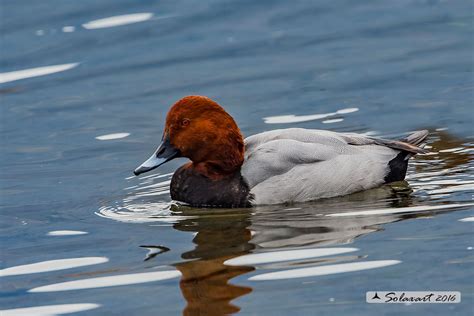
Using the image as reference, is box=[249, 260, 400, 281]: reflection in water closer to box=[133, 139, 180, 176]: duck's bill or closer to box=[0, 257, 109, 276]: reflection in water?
box=[0, 257, 109, 276]: reflection in water

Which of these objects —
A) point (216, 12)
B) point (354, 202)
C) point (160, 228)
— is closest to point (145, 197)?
point (160, 228)

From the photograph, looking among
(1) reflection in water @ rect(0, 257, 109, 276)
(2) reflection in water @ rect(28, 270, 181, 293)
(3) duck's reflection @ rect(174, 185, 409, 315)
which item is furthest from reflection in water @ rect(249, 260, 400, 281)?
(1) reflection in water @ rect(0, 257, 109, 276)

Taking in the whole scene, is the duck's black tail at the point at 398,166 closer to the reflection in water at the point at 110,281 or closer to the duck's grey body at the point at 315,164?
the duck's grey body at the point at 315,164

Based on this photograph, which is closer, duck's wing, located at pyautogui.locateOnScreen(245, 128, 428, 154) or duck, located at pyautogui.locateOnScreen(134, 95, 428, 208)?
duck, located at pyautogui.locateOnScreen(134, 95, 428, 208)

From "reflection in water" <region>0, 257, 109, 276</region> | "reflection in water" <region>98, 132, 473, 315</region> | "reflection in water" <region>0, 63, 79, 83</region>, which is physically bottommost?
"reflection in water" <region>98, 132, 473, 315</region>

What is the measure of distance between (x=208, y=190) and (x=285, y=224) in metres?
1.12

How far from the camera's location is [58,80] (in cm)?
1458

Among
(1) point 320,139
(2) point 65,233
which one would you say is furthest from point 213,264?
(1) point 320,139

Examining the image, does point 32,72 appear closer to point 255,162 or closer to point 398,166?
point 255,162

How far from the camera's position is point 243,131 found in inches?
483

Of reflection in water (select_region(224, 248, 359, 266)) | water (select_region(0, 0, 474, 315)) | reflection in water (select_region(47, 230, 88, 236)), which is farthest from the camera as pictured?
reflection in water (select_region(47, 230, 88, 236))

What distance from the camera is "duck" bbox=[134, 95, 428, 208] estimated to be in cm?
960

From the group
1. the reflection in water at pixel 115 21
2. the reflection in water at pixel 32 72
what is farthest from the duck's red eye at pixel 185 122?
the reflection in water at pixel 115 21

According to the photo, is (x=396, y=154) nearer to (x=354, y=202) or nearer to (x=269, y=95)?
(x=354, y=202)
